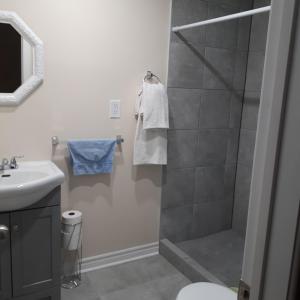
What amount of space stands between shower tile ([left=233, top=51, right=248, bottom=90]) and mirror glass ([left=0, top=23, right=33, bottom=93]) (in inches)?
68.8

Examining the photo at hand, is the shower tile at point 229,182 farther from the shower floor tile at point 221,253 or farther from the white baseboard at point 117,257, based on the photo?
the white baseboard at point 117,257

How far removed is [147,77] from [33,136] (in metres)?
0.96

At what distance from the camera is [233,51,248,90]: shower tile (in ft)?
9.27

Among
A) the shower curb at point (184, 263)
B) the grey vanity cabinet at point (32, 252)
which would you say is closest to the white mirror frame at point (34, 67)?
the grey vanity cabinet at point (32, 252)

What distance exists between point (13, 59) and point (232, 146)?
6.54ft

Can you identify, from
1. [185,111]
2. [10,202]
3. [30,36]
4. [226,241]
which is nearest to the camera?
[10,202]

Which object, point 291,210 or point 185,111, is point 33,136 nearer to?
point 185,111

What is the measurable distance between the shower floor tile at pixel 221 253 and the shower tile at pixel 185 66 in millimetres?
1411

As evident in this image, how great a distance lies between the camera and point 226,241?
2.92 m

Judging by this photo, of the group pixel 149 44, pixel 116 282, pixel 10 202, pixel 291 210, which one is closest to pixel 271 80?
pixel 291 210

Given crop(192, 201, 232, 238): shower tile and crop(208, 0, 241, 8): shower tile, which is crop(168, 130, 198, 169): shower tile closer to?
crop(192, 201, 232, 238): shower tile

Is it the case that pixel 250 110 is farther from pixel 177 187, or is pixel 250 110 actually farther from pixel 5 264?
pixel 5 264

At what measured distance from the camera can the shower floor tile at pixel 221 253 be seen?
7.91 feet

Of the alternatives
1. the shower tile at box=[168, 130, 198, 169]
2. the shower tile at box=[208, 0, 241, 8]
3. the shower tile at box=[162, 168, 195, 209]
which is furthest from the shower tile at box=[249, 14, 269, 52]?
the shower tile at box=[162, 168, 195, 209]
